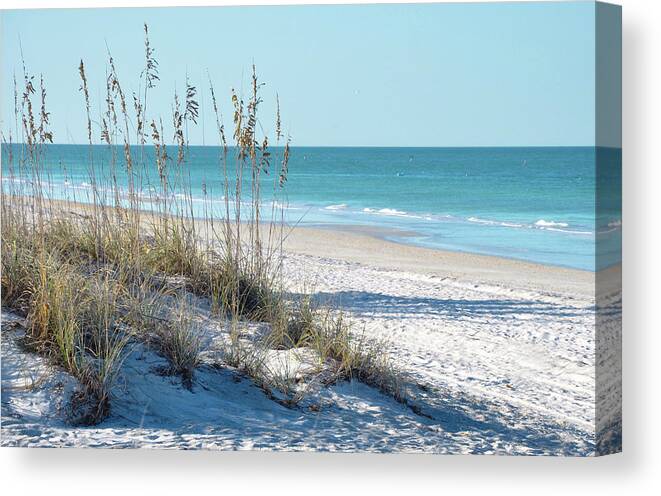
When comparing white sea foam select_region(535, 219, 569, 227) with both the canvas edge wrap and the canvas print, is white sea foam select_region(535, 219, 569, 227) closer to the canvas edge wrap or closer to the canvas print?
the canvas print

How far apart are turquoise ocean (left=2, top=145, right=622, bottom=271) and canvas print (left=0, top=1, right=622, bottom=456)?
25mm

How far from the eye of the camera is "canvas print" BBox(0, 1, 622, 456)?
131 inches

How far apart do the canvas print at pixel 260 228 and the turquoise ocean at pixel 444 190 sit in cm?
2

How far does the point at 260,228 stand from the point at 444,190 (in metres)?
3.21

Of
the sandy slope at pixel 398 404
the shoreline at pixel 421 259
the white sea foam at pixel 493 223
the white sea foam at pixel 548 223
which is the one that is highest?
the white sea foam at pixel 548 223

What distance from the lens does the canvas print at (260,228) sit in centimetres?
333

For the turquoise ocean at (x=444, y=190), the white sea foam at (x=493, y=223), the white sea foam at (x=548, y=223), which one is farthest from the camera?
the white sea foam at (x=493, y=223)

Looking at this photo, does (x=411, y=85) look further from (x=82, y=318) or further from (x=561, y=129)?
(x=82, y=318)

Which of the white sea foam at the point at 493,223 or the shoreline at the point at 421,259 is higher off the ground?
the white sea foam at the point at 493,223

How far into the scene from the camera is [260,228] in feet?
14.3

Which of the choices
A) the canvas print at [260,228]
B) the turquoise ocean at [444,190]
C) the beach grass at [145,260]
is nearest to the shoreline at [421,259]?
the turquoise ocean at [444,190]

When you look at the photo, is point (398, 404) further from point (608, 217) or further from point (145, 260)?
point (145, 260)

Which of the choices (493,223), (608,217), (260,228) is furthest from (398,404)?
(493,223)

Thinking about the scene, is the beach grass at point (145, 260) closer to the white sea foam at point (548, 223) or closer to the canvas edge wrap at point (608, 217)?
the canvas edge wrap at point (608, 217)
